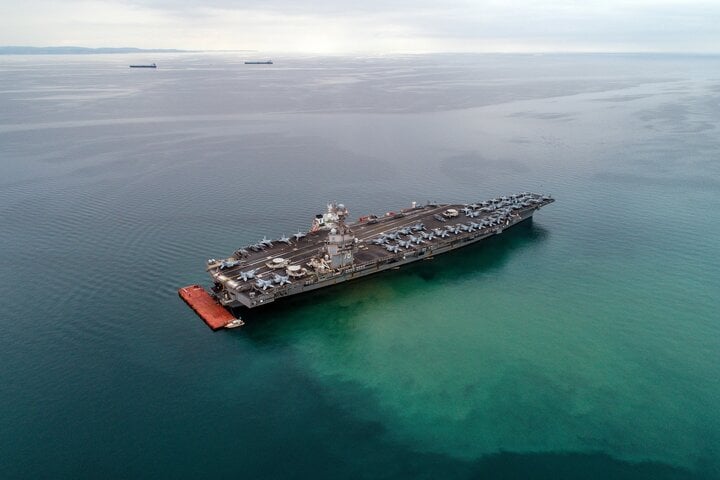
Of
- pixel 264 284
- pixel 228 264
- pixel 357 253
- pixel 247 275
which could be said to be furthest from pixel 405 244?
pixel 228 264

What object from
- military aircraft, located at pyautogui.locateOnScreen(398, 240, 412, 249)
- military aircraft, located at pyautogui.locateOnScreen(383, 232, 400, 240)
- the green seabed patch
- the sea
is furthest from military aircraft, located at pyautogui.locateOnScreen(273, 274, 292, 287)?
military aircraft, located at pyautogui.locateOnScreen(383, 232, 400, 240)

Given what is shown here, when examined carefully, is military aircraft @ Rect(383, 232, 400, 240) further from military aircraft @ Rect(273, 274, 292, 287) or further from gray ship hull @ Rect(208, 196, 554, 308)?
military aircraft @ Rect(273, 274, 292, 287)

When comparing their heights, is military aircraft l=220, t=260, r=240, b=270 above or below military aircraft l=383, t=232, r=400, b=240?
above

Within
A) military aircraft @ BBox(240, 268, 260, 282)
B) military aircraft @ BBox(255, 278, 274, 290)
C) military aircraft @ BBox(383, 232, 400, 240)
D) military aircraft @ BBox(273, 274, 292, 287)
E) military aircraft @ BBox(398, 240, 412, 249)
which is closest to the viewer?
military aircraft @ BBox(255, 278, 274, 290)

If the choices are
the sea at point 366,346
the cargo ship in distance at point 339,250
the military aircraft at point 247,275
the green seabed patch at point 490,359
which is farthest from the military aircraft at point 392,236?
the military aircraft at point 247,275

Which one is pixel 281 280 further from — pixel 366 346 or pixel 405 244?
pixel 405 244

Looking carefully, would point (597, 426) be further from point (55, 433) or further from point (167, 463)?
point (55, 433)

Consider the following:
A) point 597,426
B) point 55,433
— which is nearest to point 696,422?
point 597,426

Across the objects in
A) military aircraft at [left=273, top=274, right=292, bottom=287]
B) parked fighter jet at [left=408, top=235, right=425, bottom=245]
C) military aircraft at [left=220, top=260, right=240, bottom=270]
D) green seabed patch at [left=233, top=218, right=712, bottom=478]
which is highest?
military aircraft at [left=220, top=260, right=240, bottom=270]

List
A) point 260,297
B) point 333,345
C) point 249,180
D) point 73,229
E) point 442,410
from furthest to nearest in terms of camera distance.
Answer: point 249,180
point 73,229
point 260,297
point 333,345
point 442,410
